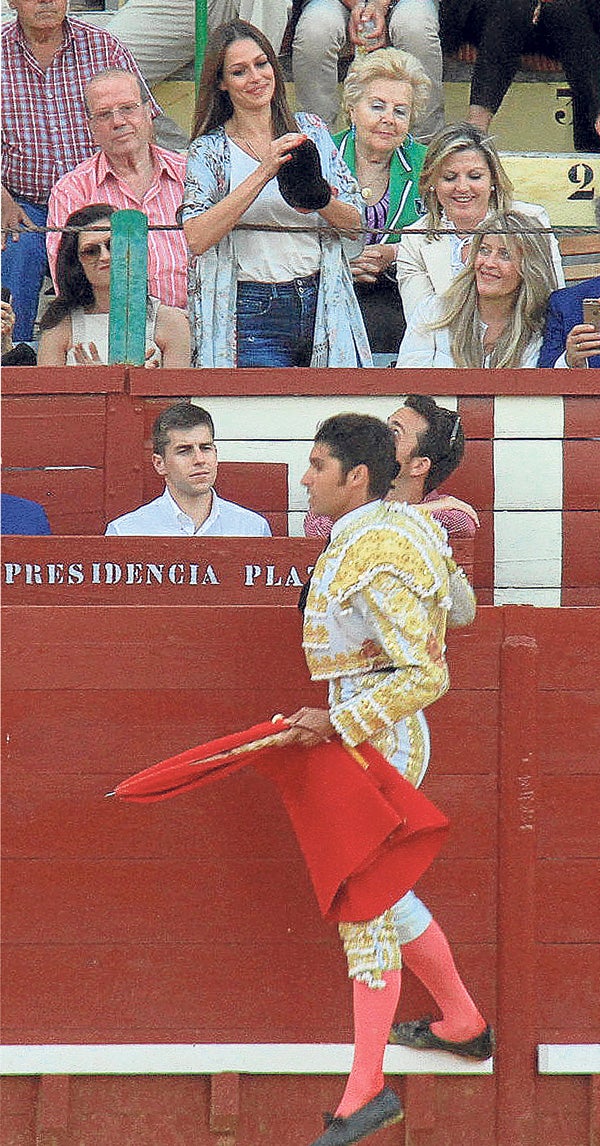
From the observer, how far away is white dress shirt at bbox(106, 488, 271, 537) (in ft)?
15.7

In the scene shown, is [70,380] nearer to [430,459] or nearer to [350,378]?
[350,378]

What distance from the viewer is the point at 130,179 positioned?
569 cm

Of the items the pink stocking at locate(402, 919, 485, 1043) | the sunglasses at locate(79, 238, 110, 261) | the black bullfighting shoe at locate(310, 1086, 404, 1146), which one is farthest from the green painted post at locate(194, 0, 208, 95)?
the black bullfighting shoe at locate(310, 1086, 404, 1146)

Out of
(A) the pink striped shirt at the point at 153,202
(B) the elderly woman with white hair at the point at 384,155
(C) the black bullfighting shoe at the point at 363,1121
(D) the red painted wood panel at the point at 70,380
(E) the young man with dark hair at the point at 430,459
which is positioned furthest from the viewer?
(B) the elderly woman with white hair at the point at 384,155

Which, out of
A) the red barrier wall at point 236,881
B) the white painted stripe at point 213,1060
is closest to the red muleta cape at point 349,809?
the red barrier wall at point 236,881

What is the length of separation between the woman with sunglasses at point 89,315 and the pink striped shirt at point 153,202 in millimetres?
74

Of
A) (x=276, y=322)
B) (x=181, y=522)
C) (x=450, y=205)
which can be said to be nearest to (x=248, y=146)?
(x=276, y=322)

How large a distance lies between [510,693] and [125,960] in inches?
40.4

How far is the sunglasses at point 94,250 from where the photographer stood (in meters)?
5.36

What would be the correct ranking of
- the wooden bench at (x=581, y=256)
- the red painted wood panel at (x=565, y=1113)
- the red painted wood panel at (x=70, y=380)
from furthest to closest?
the wooden bench at (x=581, y=256) < the red painted wood panel at (x=70, y=380) < the red painted wood panel at (x=565, y=1113)

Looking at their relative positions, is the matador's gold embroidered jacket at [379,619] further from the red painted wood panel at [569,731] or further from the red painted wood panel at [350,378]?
the red painted wood panel at [350,378]

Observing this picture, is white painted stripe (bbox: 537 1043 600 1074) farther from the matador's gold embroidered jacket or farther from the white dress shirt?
the white dress shirt

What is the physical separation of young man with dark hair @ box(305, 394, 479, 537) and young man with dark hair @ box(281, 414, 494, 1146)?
935 mm

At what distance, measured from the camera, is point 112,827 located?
3.93 meters
